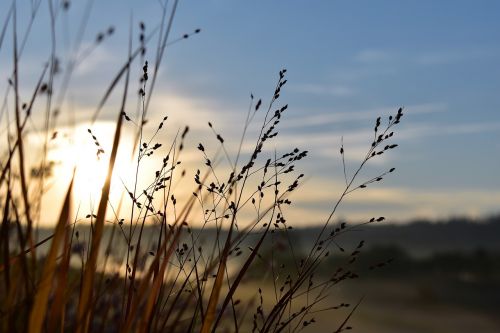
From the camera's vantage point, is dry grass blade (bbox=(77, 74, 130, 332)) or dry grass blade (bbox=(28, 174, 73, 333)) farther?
dry grass blade (bbox=(77, 74, 130, 332))

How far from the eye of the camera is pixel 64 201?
2.03 meters

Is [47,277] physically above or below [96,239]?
below

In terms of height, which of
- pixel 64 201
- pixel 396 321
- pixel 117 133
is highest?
pixel 117 133

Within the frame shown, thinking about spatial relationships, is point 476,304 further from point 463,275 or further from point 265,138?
point 265,138

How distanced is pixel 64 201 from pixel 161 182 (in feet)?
2.40

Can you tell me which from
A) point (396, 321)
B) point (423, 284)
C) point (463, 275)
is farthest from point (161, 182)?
point (463, 275)

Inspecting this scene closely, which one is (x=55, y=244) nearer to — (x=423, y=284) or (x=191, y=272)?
(x=191, y=272)

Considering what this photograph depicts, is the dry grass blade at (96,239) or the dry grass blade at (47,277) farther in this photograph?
the dry grass blade at (96,239)

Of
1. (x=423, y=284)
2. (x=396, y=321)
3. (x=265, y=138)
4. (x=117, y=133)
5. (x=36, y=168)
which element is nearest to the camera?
(x=117, y=133)

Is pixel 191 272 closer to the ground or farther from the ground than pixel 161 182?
closer to the ground

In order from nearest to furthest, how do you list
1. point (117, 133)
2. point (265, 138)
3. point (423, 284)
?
1. point (117, 133)
2. point (265, 138)
3. point (423, 284)

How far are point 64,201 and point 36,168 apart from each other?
55.7 inches

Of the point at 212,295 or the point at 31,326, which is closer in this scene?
the point at 31,326

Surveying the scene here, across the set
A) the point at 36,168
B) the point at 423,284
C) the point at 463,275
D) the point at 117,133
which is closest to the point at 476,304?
the point at 423,284
